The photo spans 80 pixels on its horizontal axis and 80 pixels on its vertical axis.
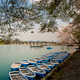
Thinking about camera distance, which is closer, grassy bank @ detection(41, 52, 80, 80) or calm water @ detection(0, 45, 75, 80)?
grassy bank @ detection(41, 52, 80, 80)

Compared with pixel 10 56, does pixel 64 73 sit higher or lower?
higher

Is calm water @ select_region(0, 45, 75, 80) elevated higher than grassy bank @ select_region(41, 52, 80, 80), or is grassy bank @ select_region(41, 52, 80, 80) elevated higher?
grassy bank @ select_region(41, 52, 80, 80)

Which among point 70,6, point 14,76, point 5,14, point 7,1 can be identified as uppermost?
point 70,6

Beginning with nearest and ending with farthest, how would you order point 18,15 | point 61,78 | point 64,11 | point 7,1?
point 7,1 → point 18,15 → point 61,78 → point 64,11

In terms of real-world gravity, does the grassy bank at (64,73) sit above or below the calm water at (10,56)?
above

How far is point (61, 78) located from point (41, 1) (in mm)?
5451

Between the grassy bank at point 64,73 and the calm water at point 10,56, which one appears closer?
the grassy bank at point 64,73

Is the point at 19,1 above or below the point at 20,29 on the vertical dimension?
above

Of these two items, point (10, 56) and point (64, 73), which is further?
point (10, 56)

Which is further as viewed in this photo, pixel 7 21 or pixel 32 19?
pixel 32 19

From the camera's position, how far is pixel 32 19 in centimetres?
586

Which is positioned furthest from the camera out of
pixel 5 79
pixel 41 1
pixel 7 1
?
pixel 5 79

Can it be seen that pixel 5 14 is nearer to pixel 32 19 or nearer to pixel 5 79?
pixel 32 19

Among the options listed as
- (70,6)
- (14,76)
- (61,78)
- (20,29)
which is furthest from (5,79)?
(70,6)
